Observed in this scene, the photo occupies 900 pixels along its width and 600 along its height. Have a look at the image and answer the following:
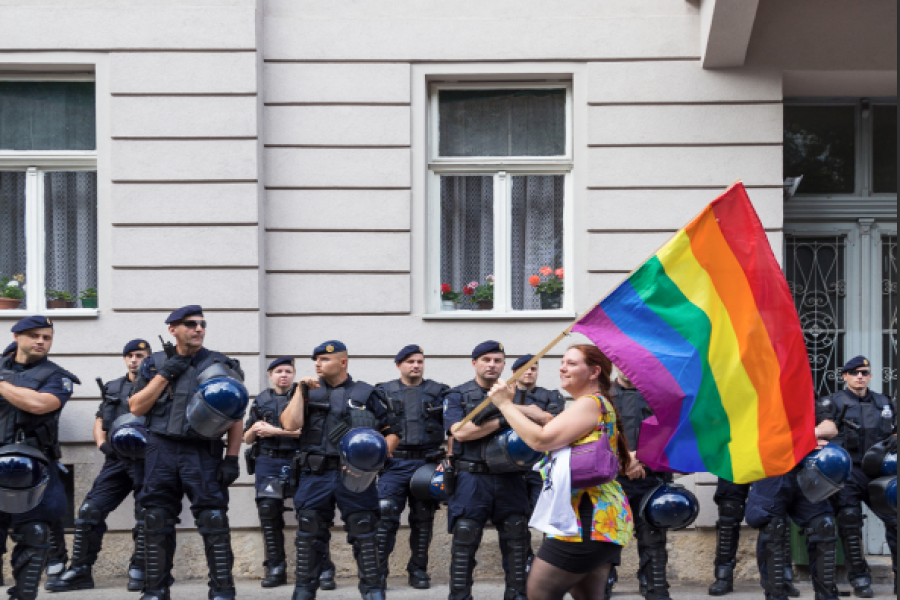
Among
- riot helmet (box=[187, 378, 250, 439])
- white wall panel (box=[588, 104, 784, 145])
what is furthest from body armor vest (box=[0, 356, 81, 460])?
white wall panel (box=[588, 104, 784, 145])

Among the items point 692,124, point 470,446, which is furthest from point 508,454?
point 692,124

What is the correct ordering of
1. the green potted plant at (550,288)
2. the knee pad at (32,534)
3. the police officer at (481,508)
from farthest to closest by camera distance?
the green potted plant at (550,288)
the police officer at (481,508)
the knee pad at (32,534)

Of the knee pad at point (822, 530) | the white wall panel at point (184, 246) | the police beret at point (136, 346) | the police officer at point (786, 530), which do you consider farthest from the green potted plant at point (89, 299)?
the knee pad at point (822, 530)

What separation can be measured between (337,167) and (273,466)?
268 centimetres

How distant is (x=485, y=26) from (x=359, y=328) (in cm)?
293

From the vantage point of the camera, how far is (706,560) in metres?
8.66

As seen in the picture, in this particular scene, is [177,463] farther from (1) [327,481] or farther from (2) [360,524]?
(2) [360,524]

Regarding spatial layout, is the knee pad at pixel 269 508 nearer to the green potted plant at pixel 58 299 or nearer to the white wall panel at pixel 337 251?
the white wall panel at pixel 337 251

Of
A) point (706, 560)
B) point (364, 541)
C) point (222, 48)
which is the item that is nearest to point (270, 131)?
point (222, 48)

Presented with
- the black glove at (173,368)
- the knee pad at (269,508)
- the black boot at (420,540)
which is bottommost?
the black boot at (420,540)

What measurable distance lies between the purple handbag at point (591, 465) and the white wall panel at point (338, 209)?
4526 mm

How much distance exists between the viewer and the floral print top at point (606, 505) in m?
4.73

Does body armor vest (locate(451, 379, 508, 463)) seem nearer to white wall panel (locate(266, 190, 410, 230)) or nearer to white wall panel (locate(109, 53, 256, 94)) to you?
white wall panel (locate(266, 190, 410, 230))

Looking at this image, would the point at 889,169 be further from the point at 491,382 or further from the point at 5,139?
the point at 5,139
